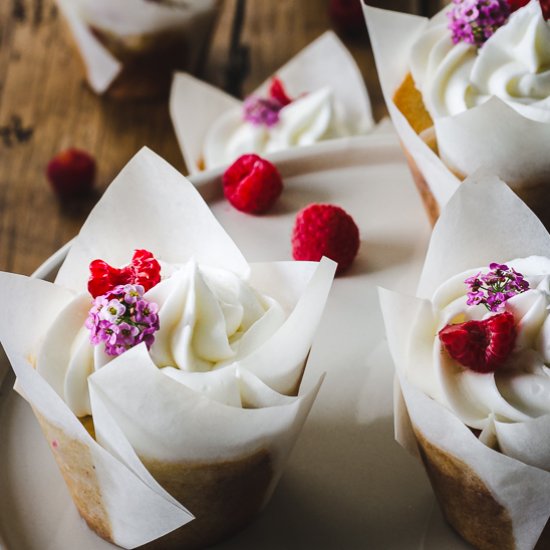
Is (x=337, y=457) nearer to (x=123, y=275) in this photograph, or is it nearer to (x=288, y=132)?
(x=123, y=275)

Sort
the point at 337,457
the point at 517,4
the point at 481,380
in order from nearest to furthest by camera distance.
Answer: the point at 481,380 → the point at 337,457 → the point at 517,4

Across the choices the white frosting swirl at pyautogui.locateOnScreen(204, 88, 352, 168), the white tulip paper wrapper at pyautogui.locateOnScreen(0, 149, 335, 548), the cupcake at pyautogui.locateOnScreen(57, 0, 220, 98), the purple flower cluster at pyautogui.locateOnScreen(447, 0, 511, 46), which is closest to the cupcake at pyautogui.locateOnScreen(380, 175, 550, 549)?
the white tulip paper wrapper at pyautogui.locateOnScreen(0, 149, 335, 548)

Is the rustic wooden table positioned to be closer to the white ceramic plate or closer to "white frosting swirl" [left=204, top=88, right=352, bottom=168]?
"white frosting swirl" [left=204, top=88, right=352, bottom=168]

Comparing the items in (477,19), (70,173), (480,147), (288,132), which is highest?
(477,19)

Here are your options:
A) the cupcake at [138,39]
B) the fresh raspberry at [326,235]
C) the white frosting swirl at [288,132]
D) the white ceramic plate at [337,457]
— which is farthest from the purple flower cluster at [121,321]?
the cupcake at [138,39]

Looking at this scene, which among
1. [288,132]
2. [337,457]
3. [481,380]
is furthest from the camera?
[288,132]

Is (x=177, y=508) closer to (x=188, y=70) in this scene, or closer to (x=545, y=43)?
(x=545, y=43)

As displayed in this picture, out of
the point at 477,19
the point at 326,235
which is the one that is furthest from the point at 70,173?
the point at 477,19
